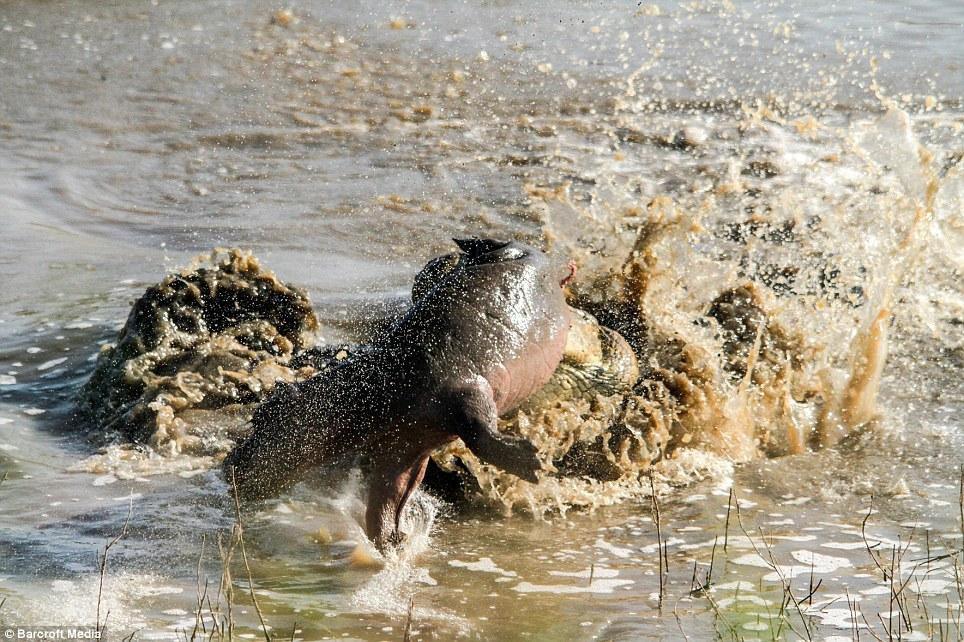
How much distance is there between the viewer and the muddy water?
447 centimetres

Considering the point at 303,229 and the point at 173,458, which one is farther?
the point at 303,229

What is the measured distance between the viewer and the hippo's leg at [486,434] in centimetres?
378

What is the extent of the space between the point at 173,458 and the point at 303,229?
3.99 m

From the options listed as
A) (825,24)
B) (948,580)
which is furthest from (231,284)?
(825,24)

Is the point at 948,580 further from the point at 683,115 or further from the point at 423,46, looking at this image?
the point at 423,46

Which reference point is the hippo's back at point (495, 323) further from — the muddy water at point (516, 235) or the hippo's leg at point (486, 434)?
the muddy water at point (516, 235)

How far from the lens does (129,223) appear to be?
9.81m

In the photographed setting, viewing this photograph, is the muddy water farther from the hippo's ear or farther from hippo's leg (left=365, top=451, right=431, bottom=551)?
the hippo's ear

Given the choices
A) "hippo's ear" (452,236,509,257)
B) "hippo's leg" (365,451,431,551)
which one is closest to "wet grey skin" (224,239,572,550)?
"hippo's leg" (365,451,431,551)

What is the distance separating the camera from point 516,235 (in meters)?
9.23

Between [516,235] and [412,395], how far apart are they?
5.15 meters

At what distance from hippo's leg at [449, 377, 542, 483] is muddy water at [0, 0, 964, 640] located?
0.66 meters

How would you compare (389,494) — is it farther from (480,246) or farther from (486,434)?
(480,246)

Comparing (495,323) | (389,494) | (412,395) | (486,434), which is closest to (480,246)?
(495,323)
